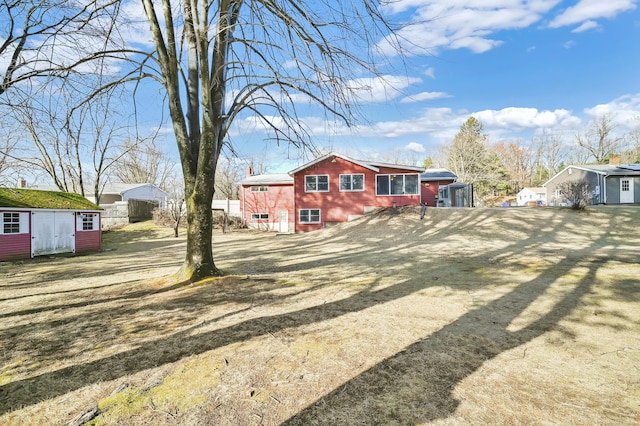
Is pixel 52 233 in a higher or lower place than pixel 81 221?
lower

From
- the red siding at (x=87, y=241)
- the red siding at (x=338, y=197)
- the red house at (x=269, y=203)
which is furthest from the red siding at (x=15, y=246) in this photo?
the red siding at (x=338, y=197)

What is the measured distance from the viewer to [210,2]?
6.99 meters

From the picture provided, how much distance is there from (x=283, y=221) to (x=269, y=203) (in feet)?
6.33

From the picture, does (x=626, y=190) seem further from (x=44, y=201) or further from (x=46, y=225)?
(x=44, y=201)

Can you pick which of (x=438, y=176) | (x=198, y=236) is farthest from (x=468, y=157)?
(x=198, y=236)

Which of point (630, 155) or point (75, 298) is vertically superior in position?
point (630, 155)

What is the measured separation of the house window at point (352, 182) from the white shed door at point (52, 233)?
15676 mm

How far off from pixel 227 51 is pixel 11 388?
23.1ft

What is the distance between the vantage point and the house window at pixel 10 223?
45.2ft

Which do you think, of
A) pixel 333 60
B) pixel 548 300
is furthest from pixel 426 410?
pixel 333 60

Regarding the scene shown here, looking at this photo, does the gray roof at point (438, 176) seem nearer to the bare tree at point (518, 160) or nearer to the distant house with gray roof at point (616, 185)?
the distant house with gray roof at point (616, 185)

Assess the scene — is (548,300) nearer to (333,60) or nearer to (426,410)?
(426,410)

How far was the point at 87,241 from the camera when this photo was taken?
55.6 ft

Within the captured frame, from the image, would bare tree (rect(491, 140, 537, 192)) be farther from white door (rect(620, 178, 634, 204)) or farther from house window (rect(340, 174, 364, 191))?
house window (rect(340, 174, 364, 191))
